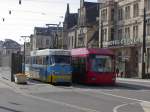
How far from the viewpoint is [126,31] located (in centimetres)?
8012

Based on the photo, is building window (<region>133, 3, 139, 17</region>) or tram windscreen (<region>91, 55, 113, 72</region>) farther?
building window (<region>133, 3, 139, 17</region>)

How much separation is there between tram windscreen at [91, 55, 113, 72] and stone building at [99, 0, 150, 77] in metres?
29.4

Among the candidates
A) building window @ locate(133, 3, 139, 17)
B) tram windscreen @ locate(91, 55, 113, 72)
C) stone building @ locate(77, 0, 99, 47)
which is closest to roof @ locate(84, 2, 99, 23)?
stone building @ locate(77, 0, 99, 47)

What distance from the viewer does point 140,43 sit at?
73250mm

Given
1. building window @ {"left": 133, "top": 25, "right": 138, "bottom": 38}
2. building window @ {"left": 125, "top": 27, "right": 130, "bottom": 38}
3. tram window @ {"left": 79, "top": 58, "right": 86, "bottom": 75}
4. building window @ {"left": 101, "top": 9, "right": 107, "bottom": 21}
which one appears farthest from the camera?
building window @ {"left": 101, "top": 9, "right": 107, "bottom": 21}

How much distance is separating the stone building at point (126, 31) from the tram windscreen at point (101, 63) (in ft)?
96.6

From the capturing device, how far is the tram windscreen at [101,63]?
41625mm

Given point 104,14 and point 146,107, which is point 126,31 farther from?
point 146,107

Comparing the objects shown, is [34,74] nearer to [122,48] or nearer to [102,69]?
[102,69]

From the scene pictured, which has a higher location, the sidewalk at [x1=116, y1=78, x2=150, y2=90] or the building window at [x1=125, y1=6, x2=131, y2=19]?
the building window at [x1=125, y1=6, x2=131, y2=19]

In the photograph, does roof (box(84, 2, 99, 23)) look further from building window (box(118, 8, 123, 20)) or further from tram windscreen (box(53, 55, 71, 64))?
tram windscreen (box(53, 55, 71, 64))

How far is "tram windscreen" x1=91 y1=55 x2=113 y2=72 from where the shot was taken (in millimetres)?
41625

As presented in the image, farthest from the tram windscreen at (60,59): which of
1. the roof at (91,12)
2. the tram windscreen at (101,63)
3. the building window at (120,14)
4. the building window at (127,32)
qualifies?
the roof at (91,12)

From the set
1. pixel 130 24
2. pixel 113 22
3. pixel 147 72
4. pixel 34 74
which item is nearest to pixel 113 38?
pixel 113 22
